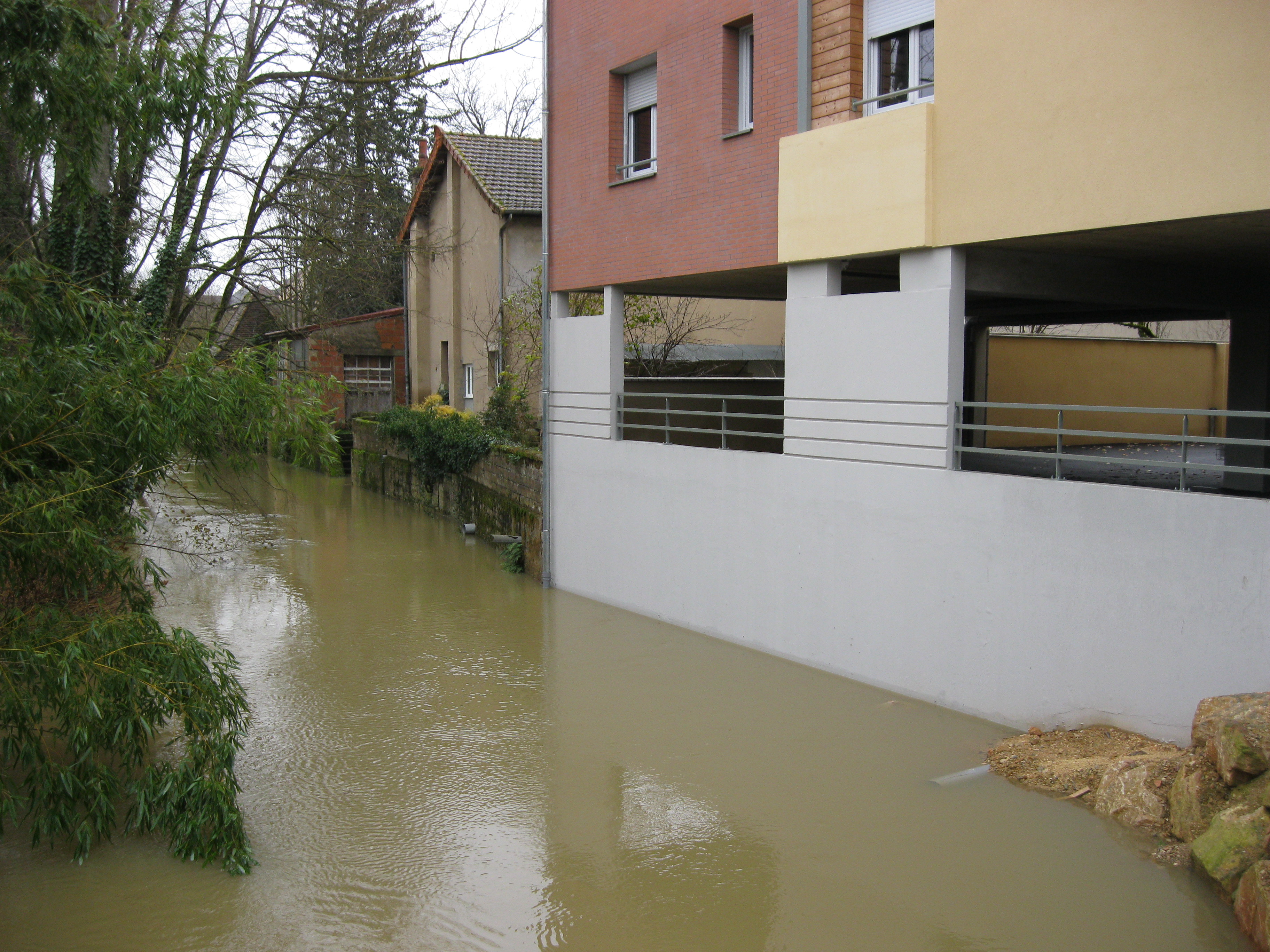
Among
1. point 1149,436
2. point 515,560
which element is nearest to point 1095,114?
point 1149,436

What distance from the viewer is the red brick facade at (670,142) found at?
1017 centimetres

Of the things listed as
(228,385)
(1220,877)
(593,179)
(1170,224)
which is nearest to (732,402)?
(593,179)

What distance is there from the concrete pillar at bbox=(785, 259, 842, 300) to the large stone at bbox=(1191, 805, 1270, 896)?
5494 mm

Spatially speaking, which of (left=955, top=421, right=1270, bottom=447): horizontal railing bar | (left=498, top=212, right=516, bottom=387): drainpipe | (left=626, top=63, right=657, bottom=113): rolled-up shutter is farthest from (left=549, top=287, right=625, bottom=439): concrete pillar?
(left=498, top=212, right=516, bottom=387): drainpipe

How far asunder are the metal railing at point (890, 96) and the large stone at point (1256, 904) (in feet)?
19.8

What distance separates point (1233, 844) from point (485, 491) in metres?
13.7

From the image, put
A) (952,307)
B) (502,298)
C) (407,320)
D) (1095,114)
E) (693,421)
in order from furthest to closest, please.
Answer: (407,320), (502,298), (693,421), (952,307), (1095,114)

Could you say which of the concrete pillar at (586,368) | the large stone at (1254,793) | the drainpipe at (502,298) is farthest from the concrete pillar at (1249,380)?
the drainpipe at (502,298)

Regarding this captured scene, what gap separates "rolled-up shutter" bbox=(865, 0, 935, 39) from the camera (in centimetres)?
884

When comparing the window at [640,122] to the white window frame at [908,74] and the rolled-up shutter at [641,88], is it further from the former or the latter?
the white window frame at [908,74]

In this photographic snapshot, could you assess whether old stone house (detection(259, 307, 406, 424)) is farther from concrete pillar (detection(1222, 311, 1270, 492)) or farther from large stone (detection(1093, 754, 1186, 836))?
large stone (detection(1093, 754, 1186, 836))

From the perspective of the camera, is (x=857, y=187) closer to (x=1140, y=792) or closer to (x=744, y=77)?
(x=744, y=77)

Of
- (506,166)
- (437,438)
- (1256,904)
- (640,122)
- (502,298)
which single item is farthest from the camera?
(506,166)

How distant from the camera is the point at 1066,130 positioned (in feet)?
24.4
